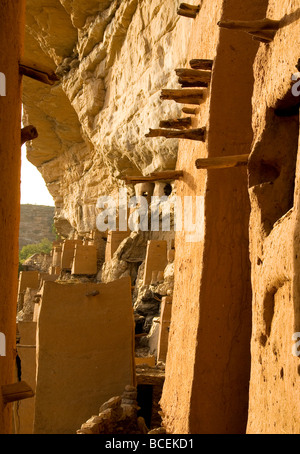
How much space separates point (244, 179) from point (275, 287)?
1598mm

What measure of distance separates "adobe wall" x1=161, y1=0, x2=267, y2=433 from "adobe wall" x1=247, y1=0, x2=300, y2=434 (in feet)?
3.31

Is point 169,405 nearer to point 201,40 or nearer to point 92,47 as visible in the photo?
point 201,40

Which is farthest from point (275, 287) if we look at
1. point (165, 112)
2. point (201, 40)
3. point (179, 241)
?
point (165, 112)

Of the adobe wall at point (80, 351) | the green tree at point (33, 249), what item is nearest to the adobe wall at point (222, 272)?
the adobe wall at point (80, 351)

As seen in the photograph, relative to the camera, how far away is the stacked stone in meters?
4.96

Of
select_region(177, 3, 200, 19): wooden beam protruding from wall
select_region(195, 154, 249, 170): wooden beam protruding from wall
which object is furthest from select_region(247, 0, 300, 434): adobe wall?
select_region(177, 3, 200, 19): wooden beam protruding from wall

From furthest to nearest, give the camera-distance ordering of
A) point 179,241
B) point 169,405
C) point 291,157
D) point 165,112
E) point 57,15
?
point 57,15, point 165,112, point 179,241, point 169,405, point 291,157

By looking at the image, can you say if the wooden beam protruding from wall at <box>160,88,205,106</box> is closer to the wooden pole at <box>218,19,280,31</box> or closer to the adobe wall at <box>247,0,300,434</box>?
the adobe wall at <box>247,0,300,434</box>

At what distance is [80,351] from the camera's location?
235 inches

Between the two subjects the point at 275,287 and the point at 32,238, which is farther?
the point at 32,238

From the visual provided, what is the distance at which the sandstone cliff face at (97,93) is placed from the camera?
1535cm

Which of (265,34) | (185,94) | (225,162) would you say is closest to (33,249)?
(185,94)

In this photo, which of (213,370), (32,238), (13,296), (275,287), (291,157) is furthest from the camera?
(32,238)

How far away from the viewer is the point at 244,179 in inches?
155
